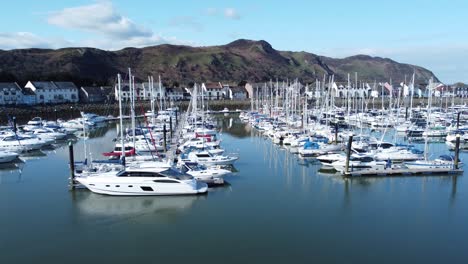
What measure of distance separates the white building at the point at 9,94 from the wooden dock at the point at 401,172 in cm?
7717

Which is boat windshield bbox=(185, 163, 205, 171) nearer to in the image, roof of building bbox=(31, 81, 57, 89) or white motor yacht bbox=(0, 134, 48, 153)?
white motor yacht bbox=(0, 134, 48, 153)

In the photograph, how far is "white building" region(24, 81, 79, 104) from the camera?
90.4 meters

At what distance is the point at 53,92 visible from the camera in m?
93.5

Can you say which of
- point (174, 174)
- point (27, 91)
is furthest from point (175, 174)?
point (27, 91)

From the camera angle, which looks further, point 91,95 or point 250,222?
point 91,95

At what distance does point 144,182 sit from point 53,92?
81331 millimetres

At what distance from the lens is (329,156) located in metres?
31.8

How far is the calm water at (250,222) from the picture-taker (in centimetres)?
1638

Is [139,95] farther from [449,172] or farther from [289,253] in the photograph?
[289,253]

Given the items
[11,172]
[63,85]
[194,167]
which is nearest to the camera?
[194,167]

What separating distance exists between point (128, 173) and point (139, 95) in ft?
298

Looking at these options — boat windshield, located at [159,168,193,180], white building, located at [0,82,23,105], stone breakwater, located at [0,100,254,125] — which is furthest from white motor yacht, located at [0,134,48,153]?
white building, located at [0,82,23,105]

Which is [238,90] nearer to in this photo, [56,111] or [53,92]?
[53,92]

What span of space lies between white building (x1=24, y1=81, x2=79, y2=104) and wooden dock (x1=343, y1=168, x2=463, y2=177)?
268 feet
